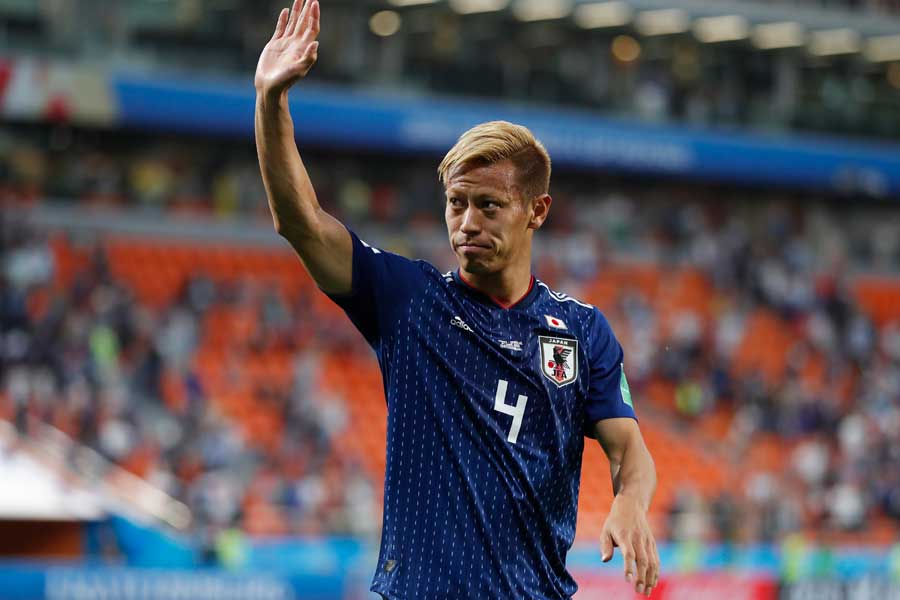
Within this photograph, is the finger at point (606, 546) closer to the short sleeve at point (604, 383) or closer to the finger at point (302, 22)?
the short sleeve at point (604, 383)

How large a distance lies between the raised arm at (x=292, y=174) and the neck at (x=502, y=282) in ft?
1.15

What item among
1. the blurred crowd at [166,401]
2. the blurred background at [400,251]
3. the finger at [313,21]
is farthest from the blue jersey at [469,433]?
the blurred crowd at [166,401]

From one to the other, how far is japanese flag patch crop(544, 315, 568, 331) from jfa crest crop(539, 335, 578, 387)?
37 millimetres

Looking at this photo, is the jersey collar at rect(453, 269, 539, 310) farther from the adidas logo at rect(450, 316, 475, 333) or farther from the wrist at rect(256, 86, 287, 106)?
the wrist at rect(256, 86, 287, 106)

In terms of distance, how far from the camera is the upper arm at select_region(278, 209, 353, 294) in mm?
3408

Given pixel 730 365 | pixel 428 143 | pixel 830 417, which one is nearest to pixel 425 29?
pixel 428 143

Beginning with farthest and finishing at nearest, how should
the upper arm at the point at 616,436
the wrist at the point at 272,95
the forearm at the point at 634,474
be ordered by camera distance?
the upper arm at the point at 616,436, the forearm at the point at 634,474, the wrist at the point at 272,95

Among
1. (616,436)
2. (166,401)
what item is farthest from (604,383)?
(166,401)

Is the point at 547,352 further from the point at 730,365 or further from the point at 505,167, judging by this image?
the point at 730,365

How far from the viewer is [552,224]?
2756 cm

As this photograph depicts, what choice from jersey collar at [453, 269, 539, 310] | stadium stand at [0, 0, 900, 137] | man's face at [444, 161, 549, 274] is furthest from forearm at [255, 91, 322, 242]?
stadium stand at [0, 0, 900, 137]

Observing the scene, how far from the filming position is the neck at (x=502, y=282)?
368 cm

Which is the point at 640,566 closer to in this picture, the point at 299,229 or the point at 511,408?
the point at 511,408

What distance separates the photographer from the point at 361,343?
70.6 ft
